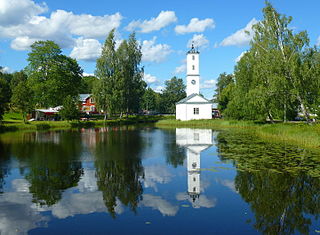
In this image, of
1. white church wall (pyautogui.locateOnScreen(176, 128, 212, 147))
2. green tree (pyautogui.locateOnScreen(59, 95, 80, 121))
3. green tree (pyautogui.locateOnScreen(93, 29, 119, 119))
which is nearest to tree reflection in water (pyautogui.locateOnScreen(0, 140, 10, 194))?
white church wall (pyautogui.locateOnScreen(176, 128, 212, 147))

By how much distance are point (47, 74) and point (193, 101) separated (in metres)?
27.6

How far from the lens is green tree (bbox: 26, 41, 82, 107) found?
4909cm

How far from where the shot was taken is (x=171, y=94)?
10162 centimetres

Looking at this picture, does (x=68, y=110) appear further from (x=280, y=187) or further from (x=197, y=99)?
(x=280, y=187)

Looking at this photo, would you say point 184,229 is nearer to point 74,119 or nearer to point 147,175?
point 147,175

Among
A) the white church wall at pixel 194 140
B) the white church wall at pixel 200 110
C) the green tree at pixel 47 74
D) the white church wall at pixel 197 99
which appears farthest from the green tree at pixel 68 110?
the white church wall at pixel 197 99

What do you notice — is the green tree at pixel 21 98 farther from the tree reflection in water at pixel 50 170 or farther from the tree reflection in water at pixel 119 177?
the tree reflection in water at pixel 119 177

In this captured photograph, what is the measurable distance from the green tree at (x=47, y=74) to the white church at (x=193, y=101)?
22637 mm

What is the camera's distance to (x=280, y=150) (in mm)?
19656

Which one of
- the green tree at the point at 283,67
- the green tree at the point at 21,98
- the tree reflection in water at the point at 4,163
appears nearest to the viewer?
the tree reflection in water at the point at 4,163

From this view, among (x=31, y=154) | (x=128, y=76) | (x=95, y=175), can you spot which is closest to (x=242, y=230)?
(x=95, y=175)

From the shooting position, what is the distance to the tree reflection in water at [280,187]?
802 centimetres

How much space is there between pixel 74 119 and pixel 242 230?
148 feet

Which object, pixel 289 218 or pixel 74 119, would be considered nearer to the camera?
pixel 289 218
